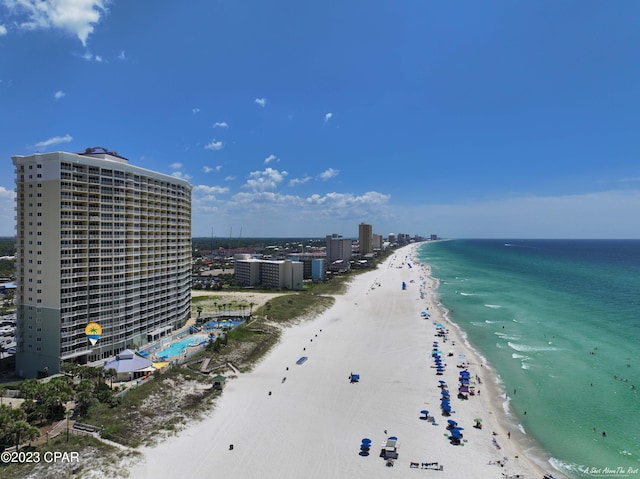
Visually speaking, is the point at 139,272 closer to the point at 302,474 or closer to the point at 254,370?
the point at 254,370

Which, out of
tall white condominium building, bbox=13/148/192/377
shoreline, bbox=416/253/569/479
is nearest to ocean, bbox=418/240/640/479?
shoreline, bbox=416/253/569/479

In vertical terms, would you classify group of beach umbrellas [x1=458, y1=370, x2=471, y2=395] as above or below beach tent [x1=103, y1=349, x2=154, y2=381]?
below

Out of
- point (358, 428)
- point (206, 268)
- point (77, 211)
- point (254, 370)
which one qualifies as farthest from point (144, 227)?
point (206, 268)

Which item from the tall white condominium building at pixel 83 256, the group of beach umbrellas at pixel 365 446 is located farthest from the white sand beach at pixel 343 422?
the tall white condominium building at pixel 83 256

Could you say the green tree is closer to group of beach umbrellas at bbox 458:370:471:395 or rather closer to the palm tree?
the palm tree

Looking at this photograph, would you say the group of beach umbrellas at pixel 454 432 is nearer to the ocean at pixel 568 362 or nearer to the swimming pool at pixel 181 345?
the ocean at pixel 568 362
